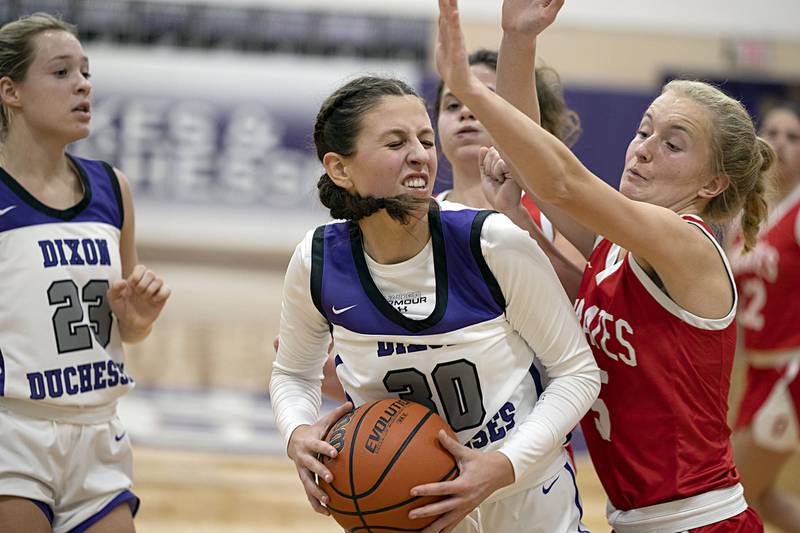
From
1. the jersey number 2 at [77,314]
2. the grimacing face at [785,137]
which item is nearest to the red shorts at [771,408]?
the grimacing face at [785,137]

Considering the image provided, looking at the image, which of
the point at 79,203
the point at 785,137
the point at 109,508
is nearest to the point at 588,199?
the point at 79,203

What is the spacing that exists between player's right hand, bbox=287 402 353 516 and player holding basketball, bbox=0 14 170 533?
2.89 ft

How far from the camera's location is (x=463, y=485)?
7.24ft

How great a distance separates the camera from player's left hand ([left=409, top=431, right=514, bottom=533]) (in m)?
2.19

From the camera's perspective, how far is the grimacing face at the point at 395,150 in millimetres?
2414

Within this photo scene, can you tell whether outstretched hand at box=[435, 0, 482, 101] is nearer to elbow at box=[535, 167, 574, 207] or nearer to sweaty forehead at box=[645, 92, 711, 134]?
elbow at box=[535, 167, 574, 207]

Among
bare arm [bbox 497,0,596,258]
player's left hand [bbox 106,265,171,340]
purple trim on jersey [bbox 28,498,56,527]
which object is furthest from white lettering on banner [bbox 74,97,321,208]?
bare arm [bbox 497,0,596,258]

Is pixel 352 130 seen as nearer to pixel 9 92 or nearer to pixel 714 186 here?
pixel 714 186

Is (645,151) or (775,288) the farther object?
(775,288)

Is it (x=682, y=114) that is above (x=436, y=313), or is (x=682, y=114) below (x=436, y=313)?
above

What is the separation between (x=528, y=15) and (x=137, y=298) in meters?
1.53

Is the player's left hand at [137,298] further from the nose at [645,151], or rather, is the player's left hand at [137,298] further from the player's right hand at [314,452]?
the nose at [645,151]

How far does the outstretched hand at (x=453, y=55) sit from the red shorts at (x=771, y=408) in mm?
3393

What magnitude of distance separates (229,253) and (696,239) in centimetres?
918
